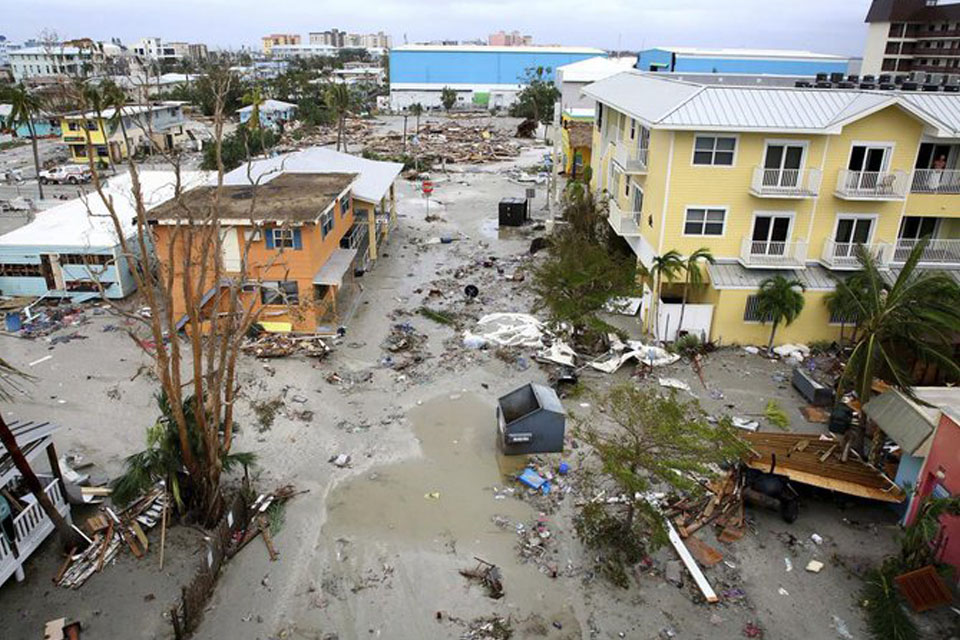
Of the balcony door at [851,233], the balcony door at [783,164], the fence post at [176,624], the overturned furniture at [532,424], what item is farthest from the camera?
the balcony door at [851,233]

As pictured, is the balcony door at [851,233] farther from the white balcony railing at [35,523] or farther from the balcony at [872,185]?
the white balcony railing at [35,523]

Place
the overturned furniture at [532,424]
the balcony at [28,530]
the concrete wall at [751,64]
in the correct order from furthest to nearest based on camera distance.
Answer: the concrete wall at [751,64], the overturned furniture at [532,424], the balcony at [28,530]

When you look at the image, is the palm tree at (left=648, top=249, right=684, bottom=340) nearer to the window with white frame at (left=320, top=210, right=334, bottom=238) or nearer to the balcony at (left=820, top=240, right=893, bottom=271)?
the balcony at (left=820, top=240, right=893, bottom=271)

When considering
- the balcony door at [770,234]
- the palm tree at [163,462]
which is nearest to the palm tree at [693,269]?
the balcony door at [770,234]

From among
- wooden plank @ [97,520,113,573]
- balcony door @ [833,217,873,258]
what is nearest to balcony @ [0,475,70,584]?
wooden plank @ [97,520,113,573]

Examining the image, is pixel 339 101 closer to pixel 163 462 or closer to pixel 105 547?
pixel 163 462

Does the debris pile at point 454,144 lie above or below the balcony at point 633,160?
below

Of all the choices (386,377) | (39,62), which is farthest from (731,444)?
(39,62)

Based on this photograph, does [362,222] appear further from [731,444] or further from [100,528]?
[731,444]
